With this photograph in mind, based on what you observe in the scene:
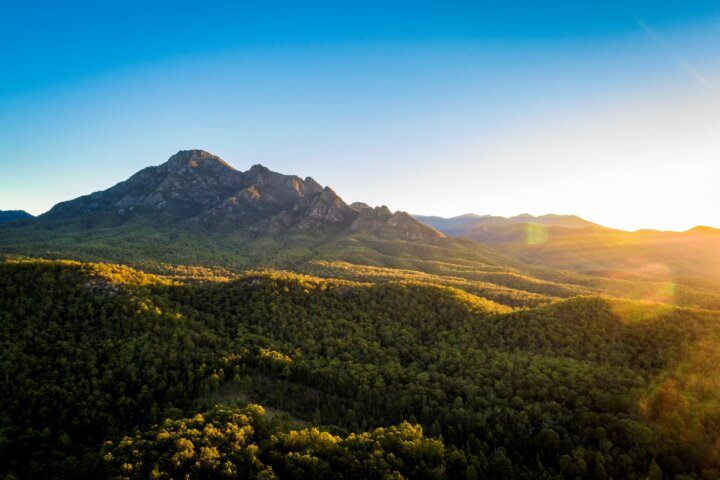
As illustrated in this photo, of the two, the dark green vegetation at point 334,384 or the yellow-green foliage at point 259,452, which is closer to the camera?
the yellow-green foliage at point 259,452

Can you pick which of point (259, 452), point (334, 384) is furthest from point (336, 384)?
point (259, 452)

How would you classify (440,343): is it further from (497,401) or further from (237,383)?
(237,383)

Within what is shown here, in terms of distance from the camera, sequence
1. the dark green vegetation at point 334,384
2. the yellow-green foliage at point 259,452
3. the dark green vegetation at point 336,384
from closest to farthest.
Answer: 1. the yellow-green foliage at point 259,452
2. the dark green vegetation at point 334,384
3. the dark green vegetation at point 336,384

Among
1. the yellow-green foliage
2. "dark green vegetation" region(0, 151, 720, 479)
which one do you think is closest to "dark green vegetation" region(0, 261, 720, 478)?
the yellow-green foliage

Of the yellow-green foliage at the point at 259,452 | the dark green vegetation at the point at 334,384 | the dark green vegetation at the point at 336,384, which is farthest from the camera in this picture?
the dark green vegetation at the point at 336,384

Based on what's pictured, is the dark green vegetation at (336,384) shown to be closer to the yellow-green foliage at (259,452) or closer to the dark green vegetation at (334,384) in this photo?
the yellow-green foliage at (259,452)

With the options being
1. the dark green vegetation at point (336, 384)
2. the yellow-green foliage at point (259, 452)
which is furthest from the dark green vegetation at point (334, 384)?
the dark green vegetation at point (336, 384)

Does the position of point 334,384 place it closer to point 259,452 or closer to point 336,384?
point 336,384

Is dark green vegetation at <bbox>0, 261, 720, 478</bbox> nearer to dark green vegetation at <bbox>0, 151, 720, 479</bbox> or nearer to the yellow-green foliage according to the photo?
the yellow-green foliage
